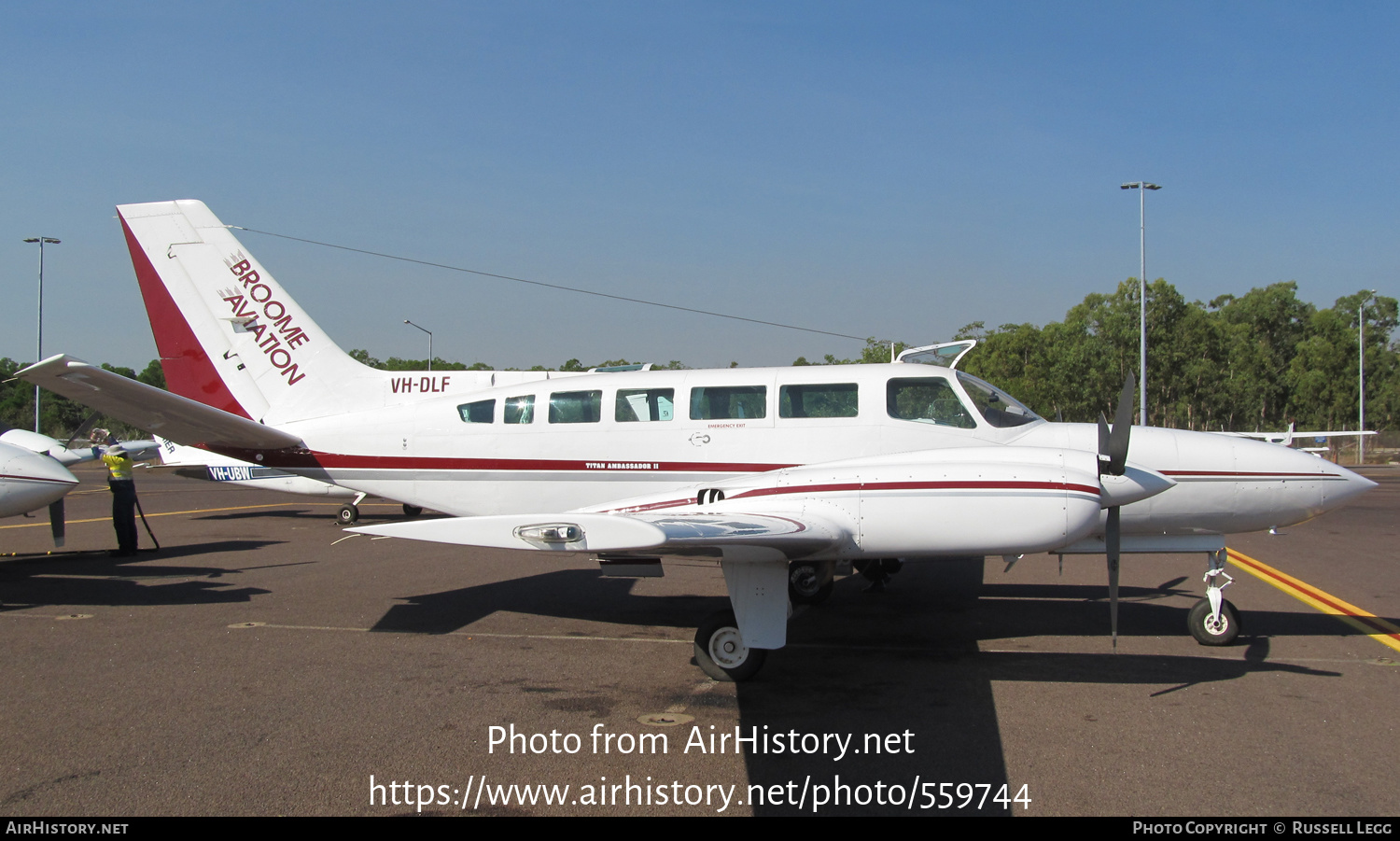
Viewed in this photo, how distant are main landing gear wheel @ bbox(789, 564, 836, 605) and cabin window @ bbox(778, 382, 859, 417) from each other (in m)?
1.84

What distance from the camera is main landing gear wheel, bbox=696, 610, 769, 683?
254 inches

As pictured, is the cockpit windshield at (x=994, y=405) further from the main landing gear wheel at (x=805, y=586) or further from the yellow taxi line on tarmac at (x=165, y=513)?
the yellow taxi line on tarmac at (x=165, y=513)

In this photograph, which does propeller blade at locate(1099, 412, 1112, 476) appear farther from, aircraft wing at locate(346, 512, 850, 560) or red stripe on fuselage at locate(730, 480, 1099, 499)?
aircraft wing at locate(346, 512, 850, 560)

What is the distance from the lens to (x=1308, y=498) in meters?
7.30

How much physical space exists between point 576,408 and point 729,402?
Answer: 165cm

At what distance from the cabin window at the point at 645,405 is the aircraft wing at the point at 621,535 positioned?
8.23 ft

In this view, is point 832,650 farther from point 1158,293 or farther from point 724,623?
point 1158,293

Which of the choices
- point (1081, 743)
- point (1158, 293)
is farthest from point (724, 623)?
point (1158, 293)

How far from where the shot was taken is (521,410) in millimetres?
9039

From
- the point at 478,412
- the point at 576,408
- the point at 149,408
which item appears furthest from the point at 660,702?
the point at 149,408

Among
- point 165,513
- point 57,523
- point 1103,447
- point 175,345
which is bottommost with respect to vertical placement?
point 165,513

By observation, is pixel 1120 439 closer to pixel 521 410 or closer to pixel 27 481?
pixel 521 410

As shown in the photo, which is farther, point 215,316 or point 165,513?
point 165,513

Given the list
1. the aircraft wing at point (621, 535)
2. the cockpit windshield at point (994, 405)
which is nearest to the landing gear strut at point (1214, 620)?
the cockpit windshield at point (994, 405)
